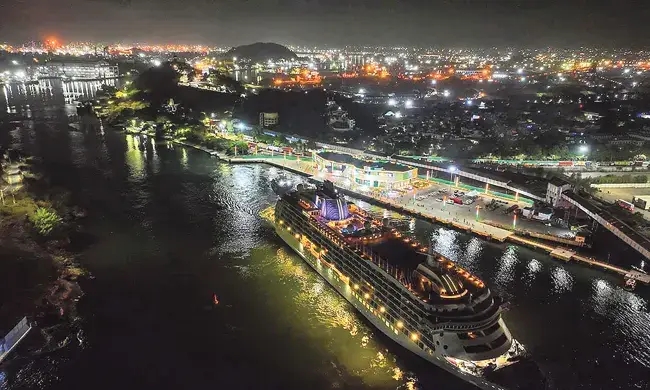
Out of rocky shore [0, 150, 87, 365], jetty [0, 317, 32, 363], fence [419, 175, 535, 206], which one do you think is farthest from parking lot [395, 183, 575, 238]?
jetty [0, 317, 32, 363]

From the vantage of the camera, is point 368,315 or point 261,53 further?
point 261,53

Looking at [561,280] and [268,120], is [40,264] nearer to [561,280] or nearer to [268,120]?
[561,280]

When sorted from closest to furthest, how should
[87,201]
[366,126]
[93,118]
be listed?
[87,201] < [366,126] < [93,118]

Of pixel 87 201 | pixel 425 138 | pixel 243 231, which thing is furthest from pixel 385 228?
pixel 425 138

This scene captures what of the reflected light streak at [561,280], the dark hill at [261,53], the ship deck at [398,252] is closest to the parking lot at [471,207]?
the reflected light streak at [561,280]

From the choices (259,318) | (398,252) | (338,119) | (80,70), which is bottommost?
(259,318)

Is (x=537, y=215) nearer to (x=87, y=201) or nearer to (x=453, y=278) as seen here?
(x=453, y=278)

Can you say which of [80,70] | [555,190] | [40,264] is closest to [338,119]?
[555,190]
